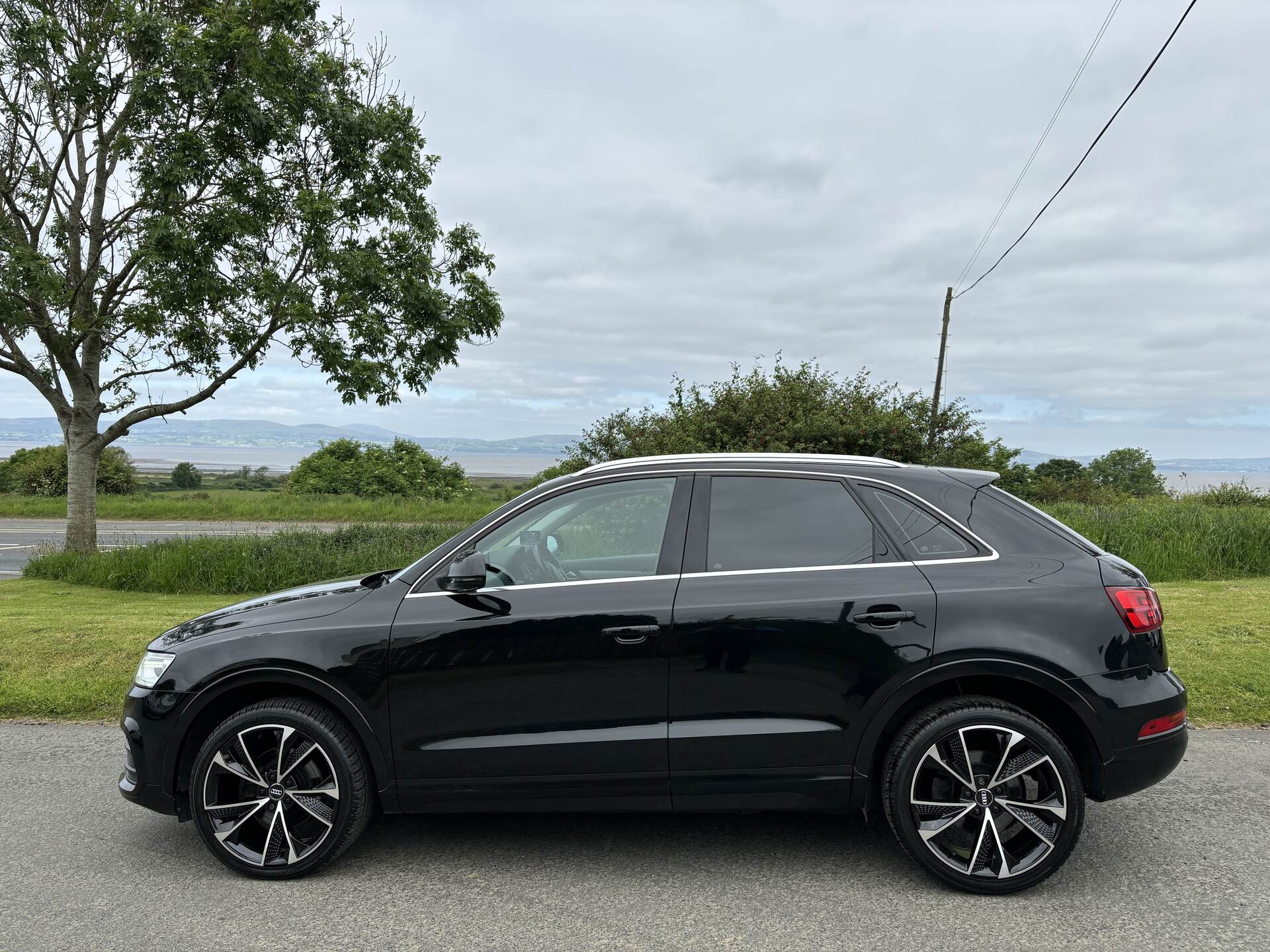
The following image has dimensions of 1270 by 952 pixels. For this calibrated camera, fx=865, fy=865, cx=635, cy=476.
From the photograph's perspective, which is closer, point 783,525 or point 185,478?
point 783,525

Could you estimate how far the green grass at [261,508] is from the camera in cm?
2400

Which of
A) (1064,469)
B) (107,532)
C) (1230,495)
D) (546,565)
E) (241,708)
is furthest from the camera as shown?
(1064,469)

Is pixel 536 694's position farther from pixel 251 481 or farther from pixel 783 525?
pixel 251 481

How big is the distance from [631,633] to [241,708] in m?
1.78

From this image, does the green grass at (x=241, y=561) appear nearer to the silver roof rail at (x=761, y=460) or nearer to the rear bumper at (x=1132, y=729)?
the silver roof rail at (x=761, y=460)

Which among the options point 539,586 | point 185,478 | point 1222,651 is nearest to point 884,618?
point 539,586

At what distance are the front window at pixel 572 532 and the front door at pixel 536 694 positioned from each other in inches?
4.8

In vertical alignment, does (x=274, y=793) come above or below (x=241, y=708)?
below

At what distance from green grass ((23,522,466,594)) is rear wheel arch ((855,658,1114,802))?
29.1ft

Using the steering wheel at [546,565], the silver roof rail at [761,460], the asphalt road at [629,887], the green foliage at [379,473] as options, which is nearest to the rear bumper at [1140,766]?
the asphalt road at [629,887]

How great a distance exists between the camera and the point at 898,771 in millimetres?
3463

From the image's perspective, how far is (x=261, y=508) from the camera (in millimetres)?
27000

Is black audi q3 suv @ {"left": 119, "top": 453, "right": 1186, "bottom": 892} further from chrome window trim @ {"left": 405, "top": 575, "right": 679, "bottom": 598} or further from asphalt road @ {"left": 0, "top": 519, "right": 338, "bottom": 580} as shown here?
asphalt road @ {"left": 0, "top": 519, "right": 338, "bottom": 580}

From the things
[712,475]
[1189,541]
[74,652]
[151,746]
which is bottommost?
[74,652]
